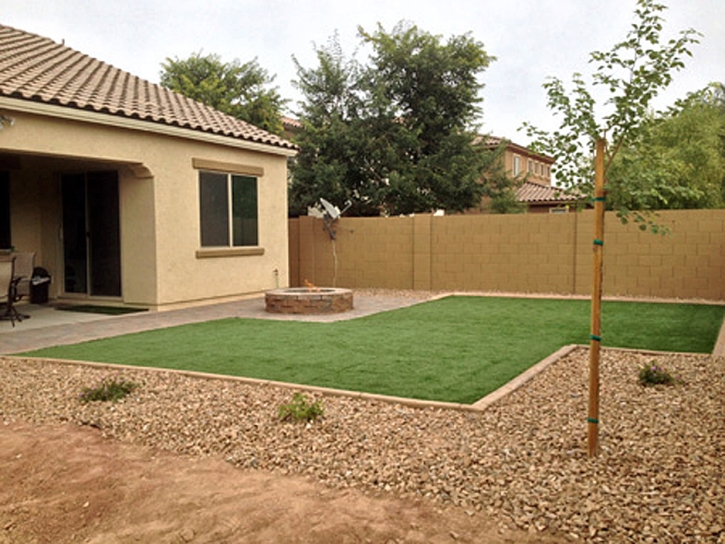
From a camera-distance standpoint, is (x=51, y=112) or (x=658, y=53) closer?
(x=658, y=53)

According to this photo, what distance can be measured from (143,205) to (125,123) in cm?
149

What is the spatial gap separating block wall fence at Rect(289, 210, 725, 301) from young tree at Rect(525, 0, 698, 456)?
7.63 meters

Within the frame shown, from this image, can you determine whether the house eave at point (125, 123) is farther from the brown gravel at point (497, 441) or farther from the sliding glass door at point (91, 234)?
the brown gravel at point (497, 441)

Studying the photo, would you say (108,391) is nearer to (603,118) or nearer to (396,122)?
(603,118)

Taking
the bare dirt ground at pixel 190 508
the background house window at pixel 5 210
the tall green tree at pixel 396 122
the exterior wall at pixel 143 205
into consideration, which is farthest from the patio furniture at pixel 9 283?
the tall green tree at pixel 396 122

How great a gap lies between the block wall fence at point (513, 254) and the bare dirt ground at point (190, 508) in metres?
9.26

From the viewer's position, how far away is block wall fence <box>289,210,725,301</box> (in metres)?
12.3

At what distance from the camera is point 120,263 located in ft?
38.7

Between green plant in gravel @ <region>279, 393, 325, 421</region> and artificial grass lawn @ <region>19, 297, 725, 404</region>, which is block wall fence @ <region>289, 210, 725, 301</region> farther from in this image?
green plant in gravel @ <region>279, 393, 325, 421</region>

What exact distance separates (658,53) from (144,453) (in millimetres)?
4140

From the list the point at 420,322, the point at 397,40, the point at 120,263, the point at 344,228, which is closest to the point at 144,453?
the point at 420,322

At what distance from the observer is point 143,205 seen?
37.0ft

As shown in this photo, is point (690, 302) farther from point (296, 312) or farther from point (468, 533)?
point (468, 533)

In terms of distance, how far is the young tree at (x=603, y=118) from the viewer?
384cm
